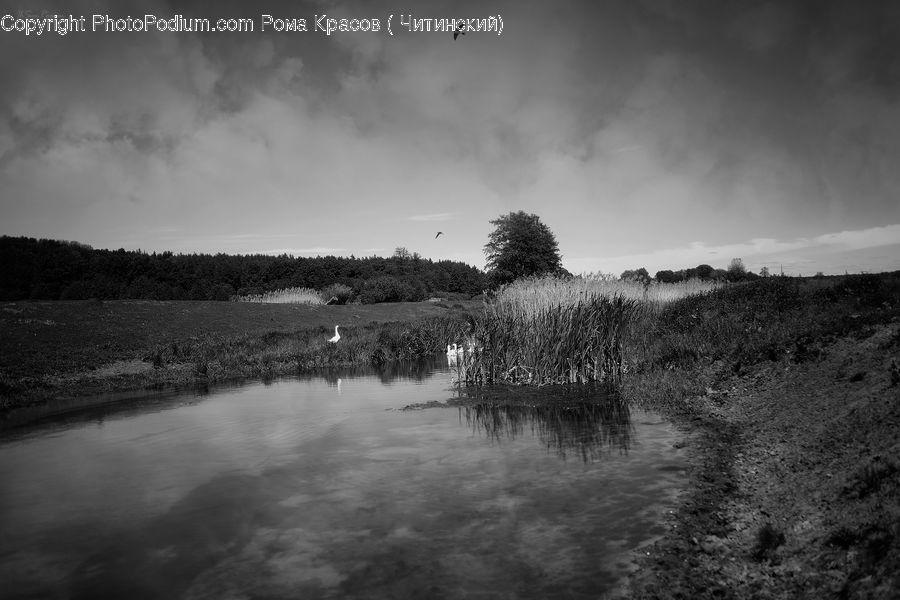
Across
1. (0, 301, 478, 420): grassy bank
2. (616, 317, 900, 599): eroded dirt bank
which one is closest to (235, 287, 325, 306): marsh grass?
(0, 301, 478, 420): grassy bank

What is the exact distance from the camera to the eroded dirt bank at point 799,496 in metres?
4.39

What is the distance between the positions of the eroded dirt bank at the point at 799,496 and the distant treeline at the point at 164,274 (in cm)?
3953

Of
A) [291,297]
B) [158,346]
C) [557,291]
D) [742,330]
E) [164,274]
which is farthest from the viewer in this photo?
[164,274]

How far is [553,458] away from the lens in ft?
28.7

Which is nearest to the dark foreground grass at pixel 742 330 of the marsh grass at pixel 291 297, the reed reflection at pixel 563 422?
the reed reflection at pixel 563 422

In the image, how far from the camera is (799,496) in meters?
5.85

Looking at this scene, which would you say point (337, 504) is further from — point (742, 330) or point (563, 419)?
point (742, 330)

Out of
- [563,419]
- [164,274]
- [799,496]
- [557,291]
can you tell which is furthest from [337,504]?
[164,274]

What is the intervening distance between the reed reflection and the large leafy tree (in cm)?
4098

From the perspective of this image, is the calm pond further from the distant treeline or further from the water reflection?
the distant treeline

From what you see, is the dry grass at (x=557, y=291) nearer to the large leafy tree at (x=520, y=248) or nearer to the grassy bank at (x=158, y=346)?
the grassy bank at (x=158, y=346)

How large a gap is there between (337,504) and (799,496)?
5.09 metres

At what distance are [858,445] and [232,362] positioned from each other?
19089mm

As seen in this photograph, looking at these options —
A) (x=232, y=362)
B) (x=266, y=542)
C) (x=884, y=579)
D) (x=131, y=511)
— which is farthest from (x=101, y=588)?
(x=232, y=362)
